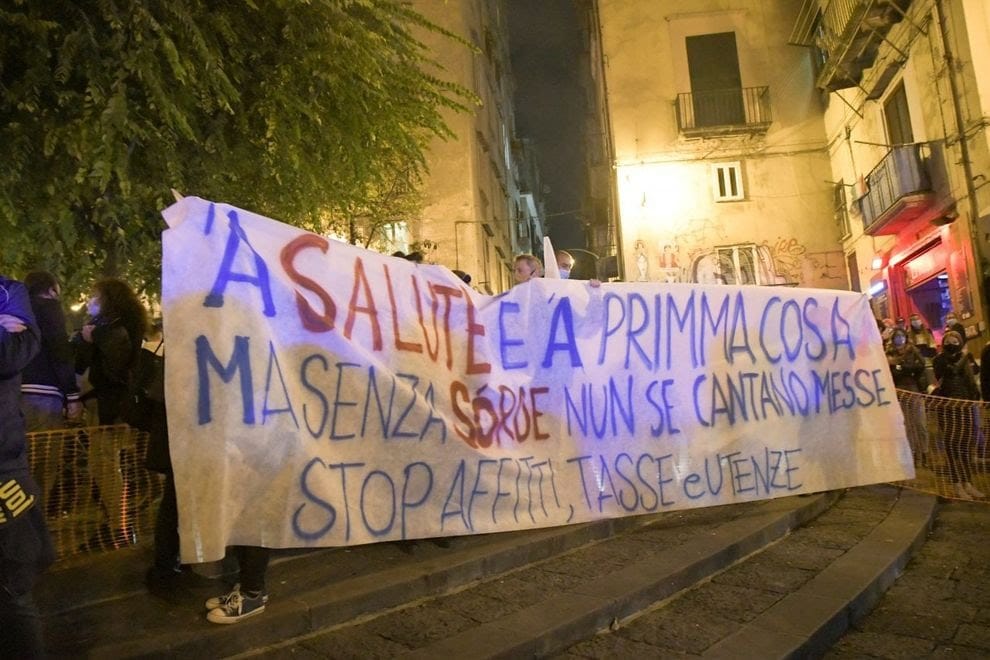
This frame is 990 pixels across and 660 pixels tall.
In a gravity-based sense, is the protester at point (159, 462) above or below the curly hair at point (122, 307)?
below

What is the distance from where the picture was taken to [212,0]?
19.8ft

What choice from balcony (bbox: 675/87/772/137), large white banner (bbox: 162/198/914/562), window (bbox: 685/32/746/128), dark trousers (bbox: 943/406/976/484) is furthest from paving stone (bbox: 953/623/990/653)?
window (bbox: 685/32/746/128)

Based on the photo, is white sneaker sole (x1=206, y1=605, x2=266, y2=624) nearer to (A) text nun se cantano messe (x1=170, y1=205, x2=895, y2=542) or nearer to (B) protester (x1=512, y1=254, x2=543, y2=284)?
(A) text nun se cantano messe (x1=170, y1=205, x2=895, y2=542)

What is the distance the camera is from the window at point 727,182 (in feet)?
60.4

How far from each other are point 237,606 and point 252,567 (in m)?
0.17

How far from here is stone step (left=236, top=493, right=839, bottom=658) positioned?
307cm

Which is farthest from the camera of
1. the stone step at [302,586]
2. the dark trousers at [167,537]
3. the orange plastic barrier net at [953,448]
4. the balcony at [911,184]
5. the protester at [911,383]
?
the balcony at [911,184]

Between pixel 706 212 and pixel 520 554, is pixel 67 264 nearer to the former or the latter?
pixel 520 554

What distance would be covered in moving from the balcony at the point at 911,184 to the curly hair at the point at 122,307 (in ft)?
44.0

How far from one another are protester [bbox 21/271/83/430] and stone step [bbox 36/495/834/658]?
919mm

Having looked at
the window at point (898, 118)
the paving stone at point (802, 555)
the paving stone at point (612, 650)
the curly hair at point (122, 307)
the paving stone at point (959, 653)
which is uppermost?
the window at point (898, 118)

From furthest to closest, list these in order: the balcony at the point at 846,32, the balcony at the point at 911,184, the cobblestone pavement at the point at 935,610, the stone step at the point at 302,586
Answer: the balcony at the point at 846,32 → the balcony at the point at 911,184 → the cobblestone pavement at the point at 935,610 → the stone step at the point at 302,586

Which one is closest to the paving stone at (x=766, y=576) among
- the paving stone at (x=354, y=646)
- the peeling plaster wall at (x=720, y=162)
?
the paving stone at (x=354, y=646)

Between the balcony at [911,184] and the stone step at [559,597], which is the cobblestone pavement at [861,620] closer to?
the stone step at [559,597]
